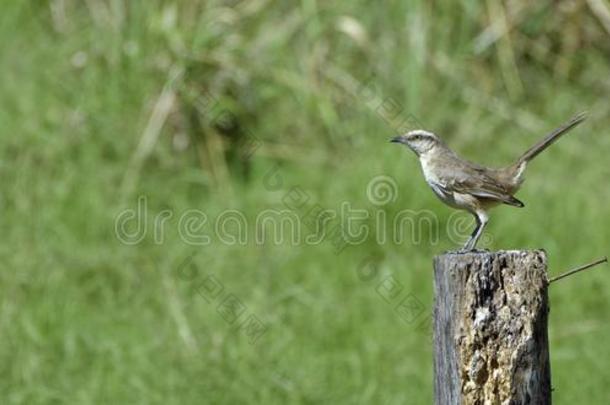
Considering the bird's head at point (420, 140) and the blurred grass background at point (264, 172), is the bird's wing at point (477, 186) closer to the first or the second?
the bird's head at point (420, 140)

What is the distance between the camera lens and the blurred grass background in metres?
6.90

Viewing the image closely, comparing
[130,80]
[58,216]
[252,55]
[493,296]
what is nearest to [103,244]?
[58,216]

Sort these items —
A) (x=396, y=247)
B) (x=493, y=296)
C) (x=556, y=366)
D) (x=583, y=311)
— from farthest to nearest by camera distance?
(x=396, y=247) < (x=583, y=311) < (x=556, y=366) < (x=493, y=296)

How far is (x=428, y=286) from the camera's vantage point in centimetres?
791

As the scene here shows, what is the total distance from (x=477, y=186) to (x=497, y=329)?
2001mm

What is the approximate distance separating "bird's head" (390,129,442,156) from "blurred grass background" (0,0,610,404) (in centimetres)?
153

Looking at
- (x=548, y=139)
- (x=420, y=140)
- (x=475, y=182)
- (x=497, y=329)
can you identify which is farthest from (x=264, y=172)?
(x=497, y=329)

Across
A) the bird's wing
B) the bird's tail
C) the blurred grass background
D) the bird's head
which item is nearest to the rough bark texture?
the bird's tail

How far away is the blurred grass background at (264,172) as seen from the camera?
690cm

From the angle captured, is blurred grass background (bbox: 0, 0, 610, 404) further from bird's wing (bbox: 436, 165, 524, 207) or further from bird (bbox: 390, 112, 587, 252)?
bird's wing (bbox: 436, 165, 524, 207)

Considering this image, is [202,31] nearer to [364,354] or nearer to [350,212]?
[350,212]

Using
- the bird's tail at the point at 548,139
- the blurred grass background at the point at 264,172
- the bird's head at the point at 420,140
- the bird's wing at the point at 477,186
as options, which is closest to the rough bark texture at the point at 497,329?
the bird's tail at the point at 548,139

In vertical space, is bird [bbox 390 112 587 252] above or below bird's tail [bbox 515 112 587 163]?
below

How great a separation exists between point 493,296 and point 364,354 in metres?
3.69
